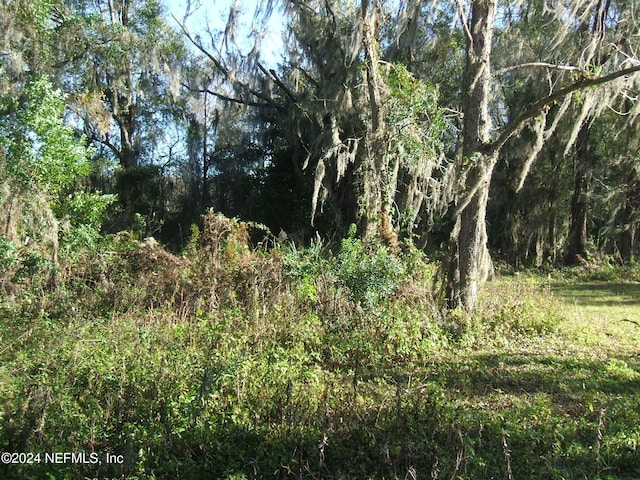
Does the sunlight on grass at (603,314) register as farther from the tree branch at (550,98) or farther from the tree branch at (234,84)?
the tree branch at (234,84)

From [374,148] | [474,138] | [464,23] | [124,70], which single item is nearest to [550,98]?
[474,138]

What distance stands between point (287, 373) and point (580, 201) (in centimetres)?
1463

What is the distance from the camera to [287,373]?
4840mm

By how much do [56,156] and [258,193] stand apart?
428 inches

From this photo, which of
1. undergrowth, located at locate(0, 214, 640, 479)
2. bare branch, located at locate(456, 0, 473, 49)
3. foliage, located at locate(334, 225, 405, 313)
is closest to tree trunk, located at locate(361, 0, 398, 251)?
undergrowth, located at locate(0, 214, 640, 479)

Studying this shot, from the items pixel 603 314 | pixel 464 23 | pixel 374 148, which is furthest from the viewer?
pixel 374 148

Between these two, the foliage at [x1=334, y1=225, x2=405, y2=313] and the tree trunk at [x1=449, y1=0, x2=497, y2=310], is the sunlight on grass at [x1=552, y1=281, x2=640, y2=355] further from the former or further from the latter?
the foliage at [x1=334, y1=225, x2=405, y2=313]

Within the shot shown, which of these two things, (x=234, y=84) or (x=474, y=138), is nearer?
(x=474, y=138)

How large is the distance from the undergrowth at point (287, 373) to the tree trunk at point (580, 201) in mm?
9374

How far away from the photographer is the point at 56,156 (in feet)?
26.5

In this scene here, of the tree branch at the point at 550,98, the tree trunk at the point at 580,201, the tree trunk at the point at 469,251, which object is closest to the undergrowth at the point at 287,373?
the tree trunk at the point at 469,251

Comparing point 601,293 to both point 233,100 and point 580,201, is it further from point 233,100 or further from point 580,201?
point 233,100

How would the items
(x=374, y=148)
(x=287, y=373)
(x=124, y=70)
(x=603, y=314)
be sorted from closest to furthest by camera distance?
(x=287, y=373), (x=603, y=314), (x=374, y=148), (x=124, y=70)

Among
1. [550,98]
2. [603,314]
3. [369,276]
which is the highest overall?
[550,98]
